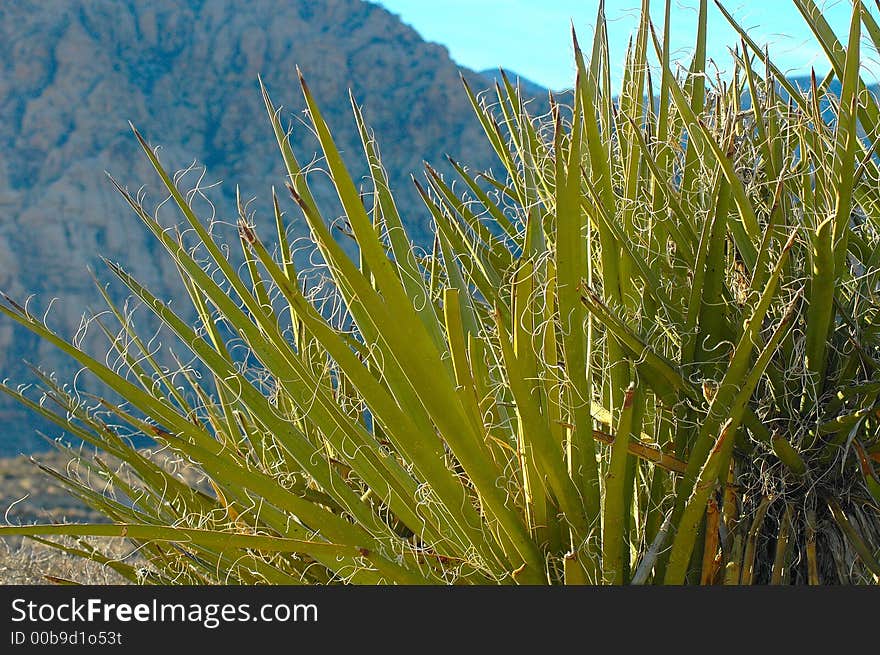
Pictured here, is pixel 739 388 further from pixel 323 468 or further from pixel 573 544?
pixel 323 468

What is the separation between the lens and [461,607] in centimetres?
77

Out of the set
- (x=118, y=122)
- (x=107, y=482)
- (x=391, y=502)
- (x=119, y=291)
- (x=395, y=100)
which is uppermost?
(x=395, y=100)

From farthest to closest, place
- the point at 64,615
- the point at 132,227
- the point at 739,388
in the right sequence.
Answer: the point at 132,227, the point at 64,615, the point at 739,388

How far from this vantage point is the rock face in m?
22.2

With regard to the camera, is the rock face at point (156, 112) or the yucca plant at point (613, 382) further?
the rock face at point (156, 112)

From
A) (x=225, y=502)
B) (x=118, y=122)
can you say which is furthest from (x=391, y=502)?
(x=118, y=122)

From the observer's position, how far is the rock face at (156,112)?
72.9 feet

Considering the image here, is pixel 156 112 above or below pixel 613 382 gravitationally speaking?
above

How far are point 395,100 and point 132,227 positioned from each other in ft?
35.0

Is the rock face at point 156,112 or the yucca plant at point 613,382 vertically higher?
the rock face at point 156,112

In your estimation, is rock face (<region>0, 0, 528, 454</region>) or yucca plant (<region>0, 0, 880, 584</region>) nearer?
yucca plant (<region>0, 0, 880, 584</region>)

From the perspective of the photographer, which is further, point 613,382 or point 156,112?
point 156,112

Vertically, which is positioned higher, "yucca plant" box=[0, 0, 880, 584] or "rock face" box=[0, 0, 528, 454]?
"rock face" box=[0, 0, 528, 454]

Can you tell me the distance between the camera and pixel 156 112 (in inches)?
1101
